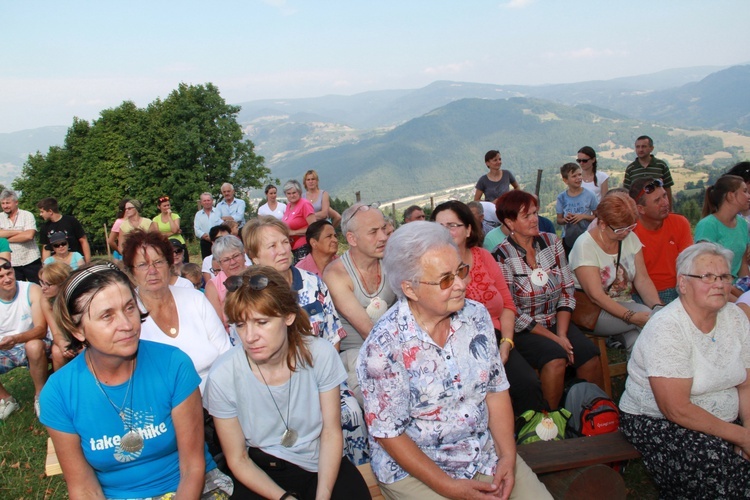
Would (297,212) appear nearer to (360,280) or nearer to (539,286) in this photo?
(360,280)

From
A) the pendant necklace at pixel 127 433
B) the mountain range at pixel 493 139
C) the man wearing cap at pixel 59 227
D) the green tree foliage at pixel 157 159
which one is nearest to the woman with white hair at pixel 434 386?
the pendant necklace at pixel 127 433

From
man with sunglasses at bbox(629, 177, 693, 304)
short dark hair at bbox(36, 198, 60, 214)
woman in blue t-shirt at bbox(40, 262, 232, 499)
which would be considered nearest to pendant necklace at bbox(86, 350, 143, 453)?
woman in blue t-shirt at bbox(40, 262, 232, 499)

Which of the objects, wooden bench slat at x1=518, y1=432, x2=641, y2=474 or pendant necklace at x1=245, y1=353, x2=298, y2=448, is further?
wooden bench slat at x1=518, y1=432, x2=641, y2=474

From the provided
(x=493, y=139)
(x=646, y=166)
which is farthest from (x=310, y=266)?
(x=493, y=139)

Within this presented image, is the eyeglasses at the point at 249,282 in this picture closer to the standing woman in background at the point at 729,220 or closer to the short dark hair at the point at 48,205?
the standing woman in background at the point at 729,220

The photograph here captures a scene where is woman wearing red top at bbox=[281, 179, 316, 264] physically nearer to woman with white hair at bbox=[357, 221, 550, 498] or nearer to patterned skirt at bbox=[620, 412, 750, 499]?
woman with white hair at bbox=[357, 221, 550, 498]

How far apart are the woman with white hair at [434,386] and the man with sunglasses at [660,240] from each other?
2786 mm

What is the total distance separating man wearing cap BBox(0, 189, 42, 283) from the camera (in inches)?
259

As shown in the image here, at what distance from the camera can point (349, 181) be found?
134 m

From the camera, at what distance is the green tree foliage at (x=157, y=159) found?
39.2 metres

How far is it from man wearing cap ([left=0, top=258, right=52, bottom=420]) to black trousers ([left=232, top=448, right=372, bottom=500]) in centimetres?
331

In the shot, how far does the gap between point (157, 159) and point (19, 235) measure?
1413 inches

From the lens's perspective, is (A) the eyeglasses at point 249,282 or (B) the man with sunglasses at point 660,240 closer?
(A) the eyeglasses at point 249,282

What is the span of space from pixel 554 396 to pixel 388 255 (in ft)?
6.52
